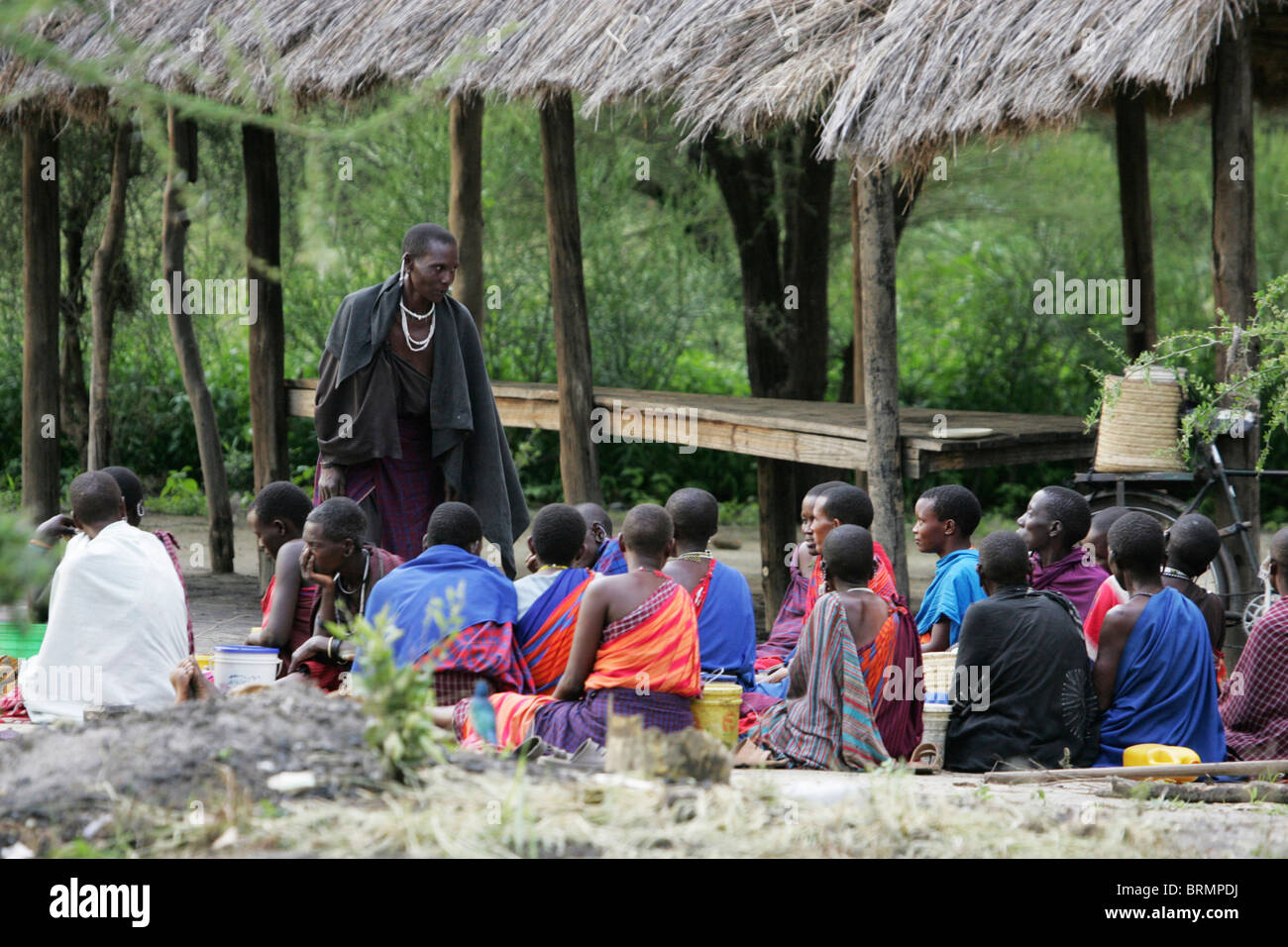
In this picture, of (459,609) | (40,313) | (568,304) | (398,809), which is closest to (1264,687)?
(459,609)

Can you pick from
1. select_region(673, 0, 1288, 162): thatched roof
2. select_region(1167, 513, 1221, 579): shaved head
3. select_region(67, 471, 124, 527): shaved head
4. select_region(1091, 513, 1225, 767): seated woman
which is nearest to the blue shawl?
select_region(1091, 513, 1225, 767): seated woman

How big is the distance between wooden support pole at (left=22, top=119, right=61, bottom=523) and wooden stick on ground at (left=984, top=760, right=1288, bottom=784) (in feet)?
21.9

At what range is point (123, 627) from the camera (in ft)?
14.8

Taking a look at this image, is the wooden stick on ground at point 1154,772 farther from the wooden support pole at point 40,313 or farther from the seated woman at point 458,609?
the wooden support pole at point 40,313

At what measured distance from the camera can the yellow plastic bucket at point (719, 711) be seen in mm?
4383

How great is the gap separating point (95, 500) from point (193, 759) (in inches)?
75.5

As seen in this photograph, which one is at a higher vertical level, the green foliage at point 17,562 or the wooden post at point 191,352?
the wooden post at point 191,352

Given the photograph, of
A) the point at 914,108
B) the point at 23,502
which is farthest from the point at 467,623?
the point at 23,502

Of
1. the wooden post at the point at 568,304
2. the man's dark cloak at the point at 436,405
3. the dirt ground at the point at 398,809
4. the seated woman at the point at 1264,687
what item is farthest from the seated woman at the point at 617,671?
the wooden post at the point at 568,304

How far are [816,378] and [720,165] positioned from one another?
1.59 metres

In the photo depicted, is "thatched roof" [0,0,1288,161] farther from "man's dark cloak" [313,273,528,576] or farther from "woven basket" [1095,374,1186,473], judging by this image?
"woven basket" [1095,374,1186,473]

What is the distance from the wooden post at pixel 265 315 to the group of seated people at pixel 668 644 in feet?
12.8
